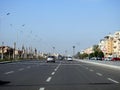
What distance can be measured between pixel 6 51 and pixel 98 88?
159 m

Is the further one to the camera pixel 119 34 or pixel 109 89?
pixel 119 34

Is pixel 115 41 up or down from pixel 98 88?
up

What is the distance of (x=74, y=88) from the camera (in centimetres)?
1588

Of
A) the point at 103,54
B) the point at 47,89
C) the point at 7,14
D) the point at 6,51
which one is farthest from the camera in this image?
the point at 103,54

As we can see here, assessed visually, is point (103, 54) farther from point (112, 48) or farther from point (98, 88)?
point (98, 88)

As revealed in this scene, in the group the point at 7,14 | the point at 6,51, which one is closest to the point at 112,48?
the point at 6,51

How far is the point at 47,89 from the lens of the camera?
15156 millimetres

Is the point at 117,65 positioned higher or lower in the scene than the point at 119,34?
lower

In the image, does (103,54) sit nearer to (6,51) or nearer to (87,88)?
(6,51)

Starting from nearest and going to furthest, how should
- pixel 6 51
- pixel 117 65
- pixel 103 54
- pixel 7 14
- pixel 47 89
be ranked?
1. pixel 47 89
2. pixel 117 65
3. pixel 7 14
4. pixel 6 51
5. pixel 103 54

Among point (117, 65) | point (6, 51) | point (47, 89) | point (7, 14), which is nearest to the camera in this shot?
point (47, 89)

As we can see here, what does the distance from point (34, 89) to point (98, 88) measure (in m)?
3.07

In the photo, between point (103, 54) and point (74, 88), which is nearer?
point (74, 88)

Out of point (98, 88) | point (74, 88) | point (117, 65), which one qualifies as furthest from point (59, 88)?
point (117, 65)
